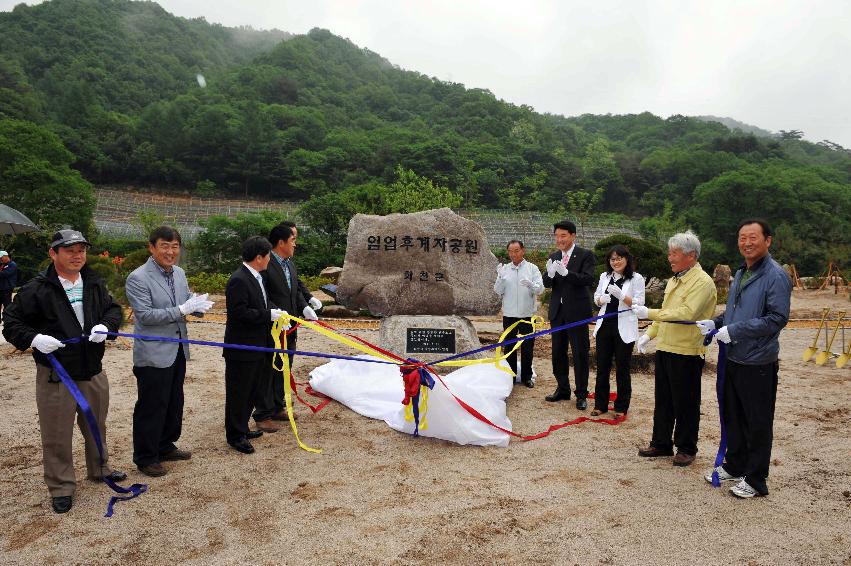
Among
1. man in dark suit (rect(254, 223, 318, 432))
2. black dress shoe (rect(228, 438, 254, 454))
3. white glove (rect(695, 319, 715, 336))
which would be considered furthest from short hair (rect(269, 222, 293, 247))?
white glove (rect(695, 319, 715, 336))

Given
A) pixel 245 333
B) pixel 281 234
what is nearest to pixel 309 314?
pixel 281 234

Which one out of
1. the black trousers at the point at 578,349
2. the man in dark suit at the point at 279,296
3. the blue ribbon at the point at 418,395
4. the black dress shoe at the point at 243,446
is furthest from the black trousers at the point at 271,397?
the black trousers at the point at 578,349

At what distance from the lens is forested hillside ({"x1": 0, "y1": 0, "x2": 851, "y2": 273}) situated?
31.4 meters

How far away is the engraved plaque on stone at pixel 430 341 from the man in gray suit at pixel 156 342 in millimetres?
2923

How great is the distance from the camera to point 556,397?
5863mm

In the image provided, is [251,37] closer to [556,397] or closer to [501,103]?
[501,103]

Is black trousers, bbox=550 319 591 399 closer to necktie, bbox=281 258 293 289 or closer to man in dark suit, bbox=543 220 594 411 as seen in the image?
man in dark suit, bbox=543 220 594 411

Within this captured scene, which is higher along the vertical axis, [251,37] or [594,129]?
[251,37]

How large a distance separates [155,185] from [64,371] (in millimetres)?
42414

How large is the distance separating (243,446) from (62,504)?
1255 mm

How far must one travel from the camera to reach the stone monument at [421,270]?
675 centimetres

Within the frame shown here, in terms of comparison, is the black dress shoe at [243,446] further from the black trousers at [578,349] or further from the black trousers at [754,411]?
the black trousers at [754,411]

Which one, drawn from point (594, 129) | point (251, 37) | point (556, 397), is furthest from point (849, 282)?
point (251, 37)

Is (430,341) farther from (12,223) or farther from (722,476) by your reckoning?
(12,223)
